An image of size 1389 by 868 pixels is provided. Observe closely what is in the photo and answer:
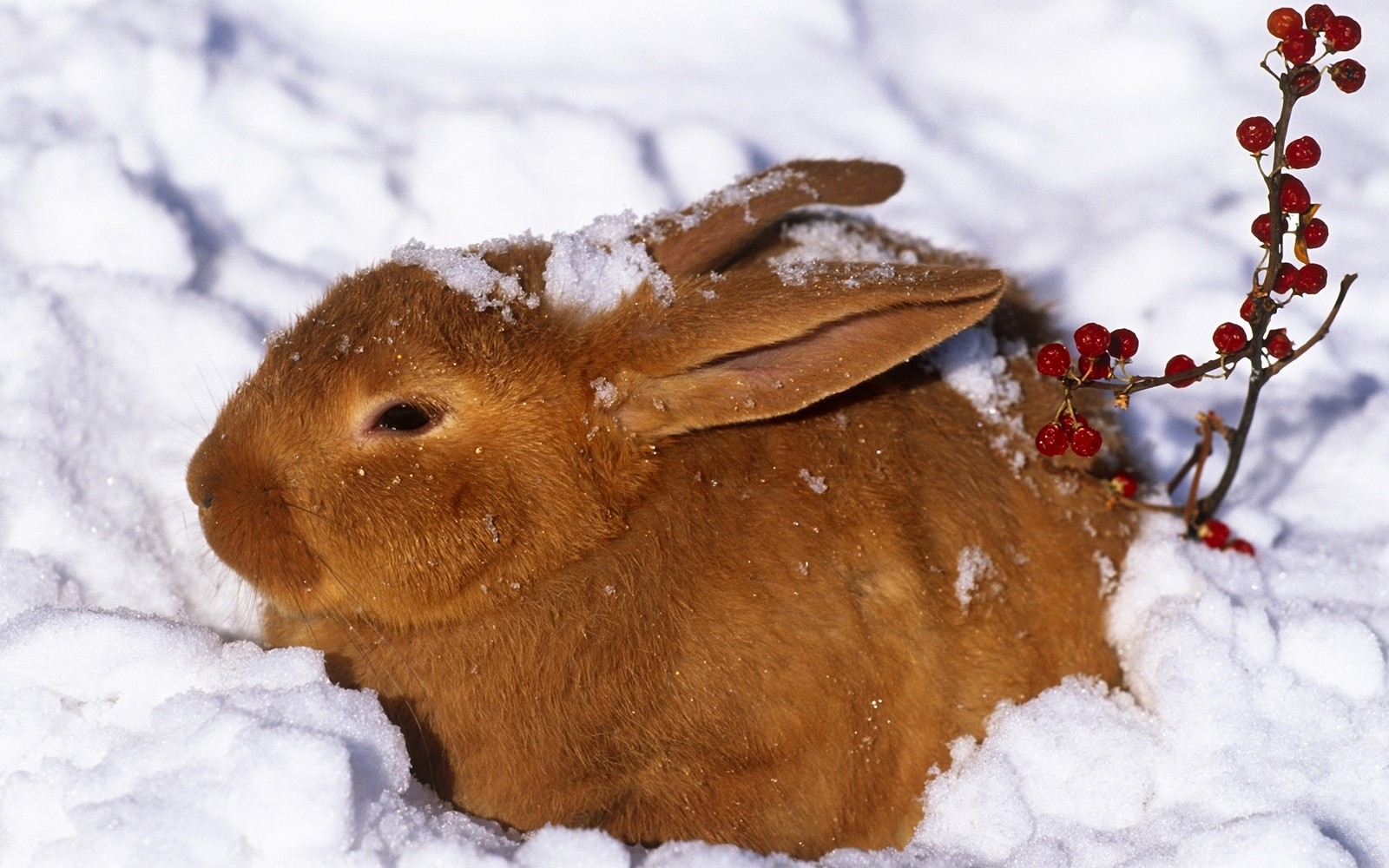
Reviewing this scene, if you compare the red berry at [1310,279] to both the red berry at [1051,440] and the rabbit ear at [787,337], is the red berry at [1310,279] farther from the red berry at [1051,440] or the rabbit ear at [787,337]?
the rabbit ear at [787,337]

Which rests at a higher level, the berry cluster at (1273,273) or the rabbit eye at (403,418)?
the berry cluster at (1273,273)

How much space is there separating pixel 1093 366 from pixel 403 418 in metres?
1.63

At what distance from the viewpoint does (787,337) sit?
2.98m

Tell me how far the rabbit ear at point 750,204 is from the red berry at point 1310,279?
1210 mm

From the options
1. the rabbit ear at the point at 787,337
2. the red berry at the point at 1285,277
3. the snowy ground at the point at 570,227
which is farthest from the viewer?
the red berry at the point at 1285,277

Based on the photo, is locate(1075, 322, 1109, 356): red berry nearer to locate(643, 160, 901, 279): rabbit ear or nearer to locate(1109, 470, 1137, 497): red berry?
locate(1109, 470, 1137, 497): red berry

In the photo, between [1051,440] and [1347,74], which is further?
[1051,440]

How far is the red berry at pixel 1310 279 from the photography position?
3121 mm

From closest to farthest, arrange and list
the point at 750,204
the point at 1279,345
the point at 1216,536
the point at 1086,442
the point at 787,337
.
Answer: the point at 787,337, the point at 1086,442, the point at 1279,345, the point at 750,204, the point at 1216,536

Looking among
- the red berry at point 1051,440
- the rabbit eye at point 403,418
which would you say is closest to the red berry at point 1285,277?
the red berry at point 1051,440

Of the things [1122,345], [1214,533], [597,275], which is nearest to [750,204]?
[597,275]

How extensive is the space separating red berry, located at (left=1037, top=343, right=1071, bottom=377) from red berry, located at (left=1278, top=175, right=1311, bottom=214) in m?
0.60

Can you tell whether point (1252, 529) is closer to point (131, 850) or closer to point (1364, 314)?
point (1364, 314)

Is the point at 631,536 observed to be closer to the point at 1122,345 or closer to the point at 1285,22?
the point at 1122,345
